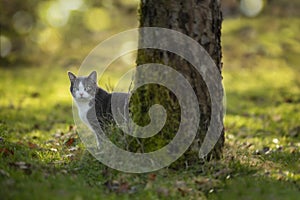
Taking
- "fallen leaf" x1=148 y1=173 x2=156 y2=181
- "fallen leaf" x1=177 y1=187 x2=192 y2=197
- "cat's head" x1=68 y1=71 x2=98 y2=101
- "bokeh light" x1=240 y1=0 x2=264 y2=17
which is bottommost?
"fallen leaf" x1=177 y1=187 x2=192 y2=197

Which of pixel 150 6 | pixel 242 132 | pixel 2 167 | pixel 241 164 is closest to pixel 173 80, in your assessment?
pixel 150 6

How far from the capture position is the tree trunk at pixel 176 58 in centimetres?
454

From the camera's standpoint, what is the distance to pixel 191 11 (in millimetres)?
4547

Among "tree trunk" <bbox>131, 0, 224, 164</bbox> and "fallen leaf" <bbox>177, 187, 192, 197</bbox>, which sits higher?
"tree trunk" <bbox>131, 0, 224, 164</bbox>

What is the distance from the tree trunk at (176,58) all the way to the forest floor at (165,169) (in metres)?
0.37

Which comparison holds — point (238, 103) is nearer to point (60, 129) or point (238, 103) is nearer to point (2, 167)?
point (60, 129)

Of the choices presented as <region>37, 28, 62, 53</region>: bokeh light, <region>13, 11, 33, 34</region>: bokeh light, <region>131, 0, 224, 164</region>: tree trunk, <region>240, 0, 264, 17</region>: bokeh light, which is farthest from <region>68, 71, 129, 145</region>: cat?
<region>240, 0, 264, 17</region>: bokeh light

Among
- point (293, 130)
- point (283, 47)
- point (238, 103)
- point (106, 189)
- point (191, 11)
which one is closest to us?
point (106, 189)

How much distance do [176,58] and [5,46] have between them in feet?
39.6

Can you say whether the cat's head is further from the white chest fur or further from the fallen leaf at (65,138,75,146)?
the fallen leaf at (65,138,75,146)

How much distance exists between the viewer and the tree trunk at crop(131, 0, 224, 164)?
4.54m

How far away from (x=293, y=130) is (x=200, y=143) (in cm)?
337

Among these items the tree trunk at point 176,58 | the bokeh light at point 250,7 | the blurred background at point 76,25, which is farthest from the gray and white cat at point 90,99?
the bokeh light at point 250,7

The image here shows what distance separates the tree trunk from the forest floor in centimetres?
37
